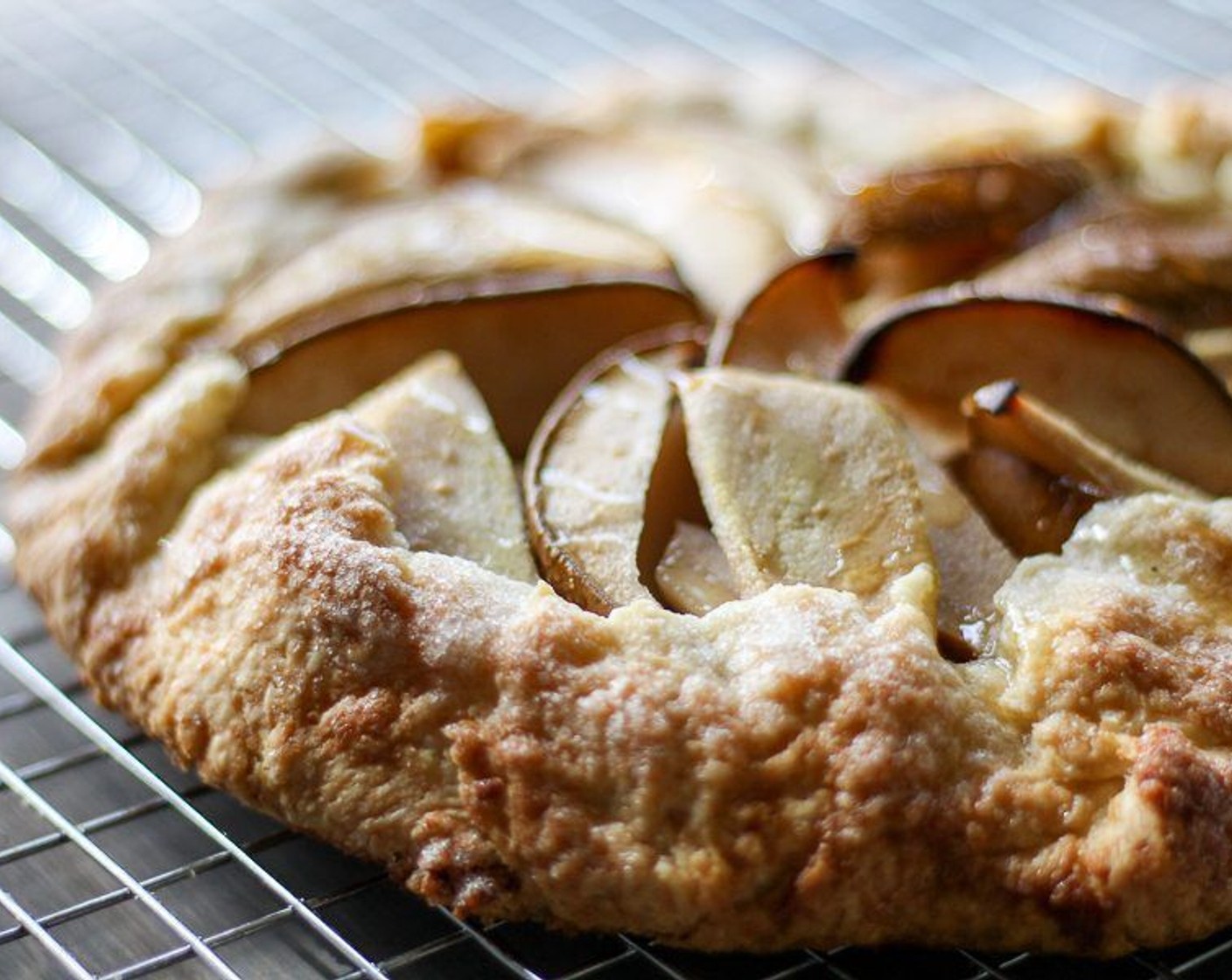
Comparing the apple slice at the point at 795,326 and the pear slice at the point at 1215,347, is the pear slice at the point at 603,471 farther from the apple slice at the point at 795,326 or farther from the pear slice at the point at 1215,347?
the pear slice at the point at 1215,347

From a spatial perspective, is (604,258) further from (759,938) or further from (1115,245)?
(759,938)

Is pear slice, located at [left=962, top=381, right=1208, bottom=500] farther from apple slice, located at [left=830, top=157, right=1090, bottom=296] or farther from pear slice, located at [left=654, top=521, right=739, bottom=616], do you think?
apple slice, located at [left=830, top=157, right=1090, bottom=296]

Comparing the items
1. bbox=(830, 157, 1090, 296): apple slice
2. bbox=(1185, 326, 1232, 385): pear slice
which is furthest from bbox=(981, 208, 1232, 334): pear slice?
bbox=(830, 157, 1090, 296): apple slice

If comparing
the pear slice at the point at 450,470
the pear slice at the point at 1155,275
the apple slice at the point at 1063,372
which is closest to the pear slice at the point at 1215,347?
the pear slice at the point at 1155,275

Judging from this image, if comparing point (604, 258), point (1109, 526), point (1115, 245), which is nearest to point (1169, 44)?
point (1115, 245)

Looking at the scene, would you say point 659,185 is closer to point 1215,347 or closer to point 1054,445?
point 1215,347

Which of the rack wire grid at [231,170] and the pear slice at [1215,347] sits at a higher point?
the pear slice at [1215,347]
